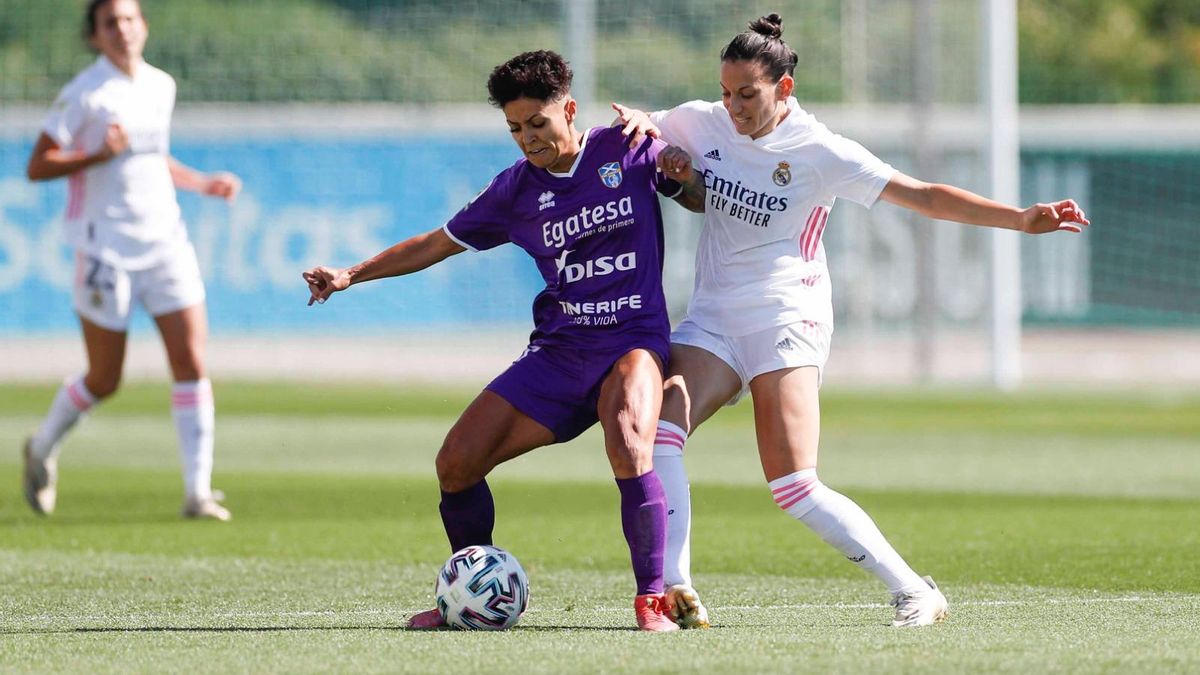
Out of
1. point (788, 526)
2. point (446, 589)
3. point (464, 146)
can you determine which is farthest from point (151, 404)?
point (446, 589)

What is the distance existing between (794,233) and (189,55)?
22.0 metres

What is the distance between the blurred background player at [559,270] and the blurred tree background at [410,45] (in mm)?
16845

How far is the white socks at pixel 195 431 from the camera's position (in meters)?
10.6

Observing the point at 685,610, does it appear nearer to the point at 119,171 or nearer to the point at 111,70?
the point at 119,171

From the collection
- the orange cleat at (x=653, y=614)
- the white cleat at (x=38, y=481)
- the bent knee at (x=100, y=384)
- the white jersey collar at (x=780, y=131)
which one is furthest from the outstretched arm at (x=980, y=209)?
the white cleat at (x=38, y=481)

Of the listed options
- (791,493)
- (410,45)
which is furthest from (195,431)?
(410,45)

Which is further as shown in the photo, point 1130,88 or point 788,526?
point 1130,88

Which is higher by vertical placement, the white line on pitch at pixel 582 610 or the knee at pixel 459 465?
the knee at pixel 459 465

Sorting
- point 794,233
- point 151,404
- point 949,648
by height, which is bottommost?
point 151,404

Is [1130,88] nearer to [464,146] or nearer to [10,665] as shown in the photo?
[464,146]

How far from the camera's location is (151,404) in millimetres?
21656

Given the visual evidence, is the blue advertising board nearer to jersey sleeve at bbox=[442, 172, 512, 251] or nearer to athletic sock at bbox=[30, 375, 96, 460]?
athletic sock at bbox=[30, 375, 96, 460]

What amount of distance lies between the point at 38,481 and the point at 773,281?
18.9 feet

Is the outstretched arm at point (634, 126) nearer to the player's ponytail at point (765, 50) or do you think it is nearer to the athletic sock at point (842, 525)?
the player's ponytail at point (765, 50)
